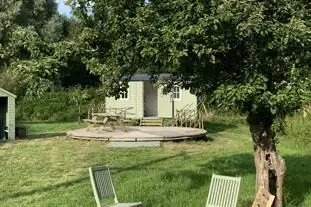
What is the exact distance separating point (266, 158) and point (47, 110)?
2657 cm

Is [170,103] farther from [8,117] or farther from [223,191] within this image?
[223,191]

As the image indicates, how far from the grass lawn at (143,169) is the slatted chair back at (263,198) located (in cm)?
115

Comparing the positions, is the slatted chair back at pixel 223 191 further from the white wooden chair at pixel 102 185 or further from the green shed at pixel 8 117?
the green shed at pixel 8 117

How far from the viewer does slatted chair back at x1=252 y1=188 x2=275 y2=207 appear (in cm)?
699

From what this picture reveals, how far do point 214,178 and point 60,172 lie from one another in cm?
622

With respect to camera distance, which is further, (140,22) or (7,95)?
(7,95)

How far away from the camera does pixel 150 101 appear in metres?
31.9

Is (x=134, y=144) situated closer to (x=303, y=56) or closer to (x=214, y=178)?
(x=214, y=178)

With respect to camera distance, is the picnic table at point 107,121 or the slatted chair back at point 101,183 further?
the picnic table at point 107,121

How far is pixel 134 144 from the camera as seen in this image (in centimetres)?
1797

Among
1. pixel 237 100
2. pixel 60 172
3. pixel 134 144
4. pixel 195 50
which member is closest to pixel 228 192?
pixel 237 100

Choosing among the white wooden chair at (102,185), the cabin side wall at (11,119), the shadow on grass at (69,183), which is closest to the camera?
the white wooden chair at (102,185)

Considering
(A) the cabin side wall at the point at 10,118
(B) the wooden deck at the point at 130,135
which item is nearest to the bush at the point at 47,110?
(A) the cabin side wall at the point at 10,118

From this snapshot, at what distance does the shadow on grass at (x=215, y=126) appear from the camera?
24.6m
